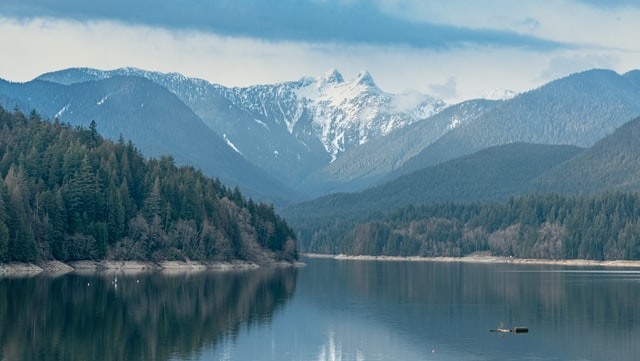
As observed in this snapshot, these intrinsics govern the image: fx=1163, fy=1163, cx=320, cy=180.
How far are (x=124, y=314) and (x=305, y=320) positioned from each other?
56.3 ft

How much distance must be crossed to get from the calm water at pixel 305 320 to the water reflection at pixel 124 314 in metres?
0.12

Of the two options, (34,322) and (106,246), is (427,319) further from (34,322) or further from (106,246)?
(106,246)

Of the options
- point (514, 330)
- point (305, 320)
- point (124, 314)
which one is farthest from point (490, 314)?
point (124, 314)

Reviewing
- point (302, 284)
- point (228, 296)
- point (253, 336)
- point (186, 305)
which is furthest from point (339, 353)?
point (302, 284)

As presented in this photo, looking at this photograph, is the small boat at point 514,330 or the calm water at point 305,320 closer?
the calm water at point 305,320

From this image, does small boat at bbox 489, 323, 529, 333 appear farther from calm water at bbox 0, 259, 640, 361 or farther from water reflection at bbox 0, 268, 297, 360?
water reflection at bbox 0, 268, 297, 360

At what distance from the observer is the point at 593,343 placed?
9300 cm

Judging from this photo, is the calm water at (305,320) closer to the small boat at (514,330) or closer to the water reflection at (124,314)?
the water reflection at (124,314)

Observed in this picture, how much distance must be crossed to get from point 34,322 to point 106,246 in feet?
319

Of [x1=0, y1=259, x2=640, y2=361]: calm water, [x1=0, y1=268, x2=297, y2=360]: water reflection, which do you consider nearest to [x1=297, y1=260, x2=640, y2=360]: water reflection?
[x1=0, y1=259, x2=640, y2=361]: calm water

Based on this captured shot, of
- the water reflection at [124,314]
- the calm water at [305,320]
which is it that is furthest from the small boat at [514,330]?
the water reflection at [124,314]

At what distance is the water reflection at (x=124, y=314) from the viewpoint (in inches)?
3337

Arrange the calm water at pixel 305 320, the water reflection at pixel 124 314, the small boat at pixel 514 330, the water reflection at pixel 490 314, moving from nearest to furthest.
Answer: the water reflection at pixel 124 314 → the calm water at pixel 305 320 → the water reflection at pixel 490 314 → the small boat at pixel 514 330

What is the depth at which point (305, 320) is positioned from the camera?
11144cm
